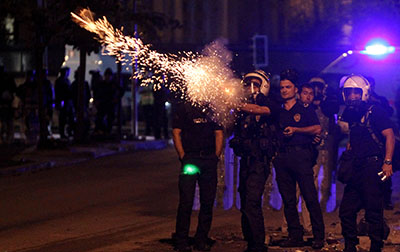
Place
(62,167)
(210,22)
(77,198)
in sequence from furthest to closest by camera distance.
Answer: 1. (210,22)
2. (62,167)
3. (77,198)

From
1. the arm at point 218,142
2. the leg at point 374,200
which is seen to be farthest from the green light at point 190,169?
the leg at point 374,200

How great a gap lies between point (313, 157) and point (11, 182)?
6829 mm

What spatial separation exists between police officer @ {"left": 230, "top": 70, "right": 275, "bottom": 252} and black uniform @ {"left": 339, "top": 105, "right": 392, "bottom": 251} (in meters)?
0.83

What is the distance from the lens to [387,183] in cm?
907

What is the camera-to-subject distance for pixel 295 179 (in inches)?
371

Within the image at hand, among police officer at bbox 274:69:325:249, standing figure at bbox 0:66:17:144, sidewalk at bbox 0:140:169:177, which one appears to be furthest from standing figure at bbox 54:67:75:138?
police officer at bbox 274:69:325:249

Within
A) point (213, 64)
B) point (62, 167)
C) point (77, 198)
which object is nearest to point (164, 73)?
point (213, 64)

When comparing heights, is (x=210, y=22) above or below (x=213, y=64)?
above

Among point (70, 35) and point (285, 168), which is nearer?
point (285, 168)

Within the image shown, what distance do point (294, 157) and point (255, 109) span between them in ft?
3.01

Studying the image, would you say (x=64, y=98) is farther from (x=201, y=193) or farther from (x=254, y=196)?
(x=254, y=196)

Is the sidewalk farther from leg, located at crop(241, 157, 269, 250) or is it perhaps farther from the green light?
leg, located at crop(241, 157, 269, 250)

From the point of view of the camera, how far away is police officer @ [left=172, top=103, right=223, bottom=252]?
898 cm

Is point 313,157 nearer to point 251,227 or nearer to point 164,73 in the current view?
point 251,227
